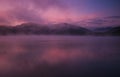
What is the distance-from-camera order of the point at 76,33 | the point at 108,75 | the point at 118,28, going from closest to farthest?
the point at 108,75
the point at 118,28
the point at 76,33

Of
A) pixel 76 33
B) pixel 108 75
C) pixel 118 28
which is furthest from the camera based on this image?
pixel 76 33

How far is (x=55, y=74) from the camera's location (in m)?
4.95

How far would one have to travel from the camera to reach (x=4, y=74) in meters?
4.94

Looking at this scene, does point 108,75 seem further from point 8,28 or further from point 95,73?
point 8,28

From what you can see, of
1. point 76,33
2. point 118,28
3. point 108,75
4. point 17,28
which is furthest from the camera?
point 76,33

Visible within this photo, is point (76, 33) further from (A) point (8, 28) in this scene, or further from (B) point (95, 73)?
(B) point (95, 73)

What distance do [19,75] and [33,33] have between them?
76.1 m

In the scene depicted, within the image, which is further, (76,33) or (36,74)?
(76,33)

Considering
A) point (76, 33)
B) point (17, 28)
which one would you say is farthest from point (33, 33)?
point (76, 33)

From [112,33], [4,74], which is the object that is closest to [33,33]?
[112,33]

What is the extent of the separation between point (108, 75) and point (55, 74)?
1361 millimetres

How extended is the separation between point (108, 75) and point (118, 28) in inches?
2444

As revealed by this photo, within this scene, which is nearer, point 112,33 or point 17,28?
point 112,33

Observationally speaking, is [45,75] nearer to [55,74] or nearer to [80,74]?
[55,74]
